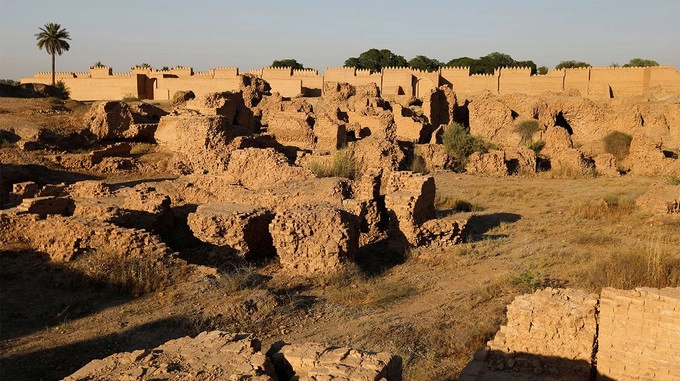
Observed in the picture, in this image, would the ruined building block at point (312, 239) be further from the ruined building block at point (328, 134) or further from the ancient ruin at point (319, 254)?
the ruined building block at point (328, 134)

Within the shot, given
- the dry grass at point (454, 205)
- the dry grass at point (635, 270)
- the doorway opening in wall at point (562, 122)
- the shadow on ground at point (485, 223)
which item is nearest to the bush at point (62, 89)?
the dry grass at point (454, 205)

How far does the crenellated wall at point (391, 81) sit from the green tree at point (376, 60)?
34.6 m

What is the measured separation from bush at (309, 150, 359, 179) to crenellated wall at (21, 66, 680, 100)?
18.9 m

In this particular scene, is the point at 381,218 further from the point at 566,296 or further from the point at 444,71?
the point at 444,71

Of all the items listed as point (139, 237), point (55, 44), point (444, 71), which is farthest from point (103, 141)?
point (55, 44)

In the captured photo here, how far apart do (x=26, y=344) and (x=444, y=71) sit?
29089 mm

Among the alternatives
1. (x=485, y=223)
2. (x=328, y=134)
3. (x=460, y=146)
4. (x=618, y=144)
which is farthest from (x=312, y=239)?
(x=618, y=144)

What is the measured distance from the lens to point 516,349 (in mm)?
5008

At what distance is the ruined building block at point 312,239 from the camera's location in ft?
26.1

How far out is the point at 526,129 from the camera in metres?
24.0

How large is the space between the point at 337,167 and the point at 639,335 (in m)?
8.83

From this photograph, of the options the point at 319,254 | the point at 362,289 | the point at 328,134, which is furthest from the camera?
the point at 328,134

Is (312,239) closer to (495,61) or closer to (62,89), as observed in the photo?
(62,89)

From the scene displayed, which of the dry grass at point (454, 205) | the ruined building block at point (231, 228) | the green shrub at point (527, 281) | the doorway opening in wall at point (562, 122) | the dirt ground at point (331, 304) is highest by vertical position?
the doorway opening in wall at point (562, 122)
